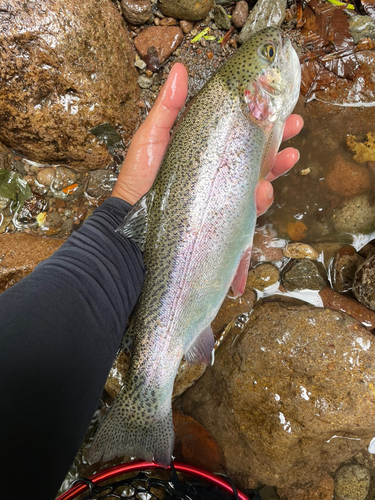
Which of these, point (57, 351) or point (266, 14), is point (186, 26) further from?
point (57, 351)

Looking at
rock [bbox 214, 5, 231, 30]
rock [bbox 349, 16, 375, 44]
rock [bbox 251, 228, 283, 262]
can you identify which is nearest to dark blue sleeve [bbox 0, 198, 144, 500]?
rock [bbox 251, 228, 283, 262]

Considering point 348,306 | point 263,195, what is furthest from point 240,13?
point 348,306

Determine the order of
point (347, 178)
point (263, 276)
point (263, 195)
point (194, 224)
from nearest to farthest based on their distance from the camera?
point (194, 224) < point (263, 195) < point (347, 178) < point (263, 276)

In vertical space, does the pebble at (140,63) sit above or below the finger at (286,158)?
above

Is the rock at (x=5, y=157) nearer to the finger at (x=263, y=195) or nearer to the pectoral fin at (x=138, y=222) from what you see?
the pectoral fin at (x=138, y=222)

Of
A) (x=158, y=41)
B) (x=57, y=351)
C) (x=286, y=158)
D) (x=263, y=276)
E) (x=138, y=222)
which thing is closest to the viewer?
(x=57, y=351)

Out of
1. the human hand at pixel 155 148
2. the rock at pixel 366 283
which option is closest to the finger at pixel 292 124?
the human hand at pixel 155 148

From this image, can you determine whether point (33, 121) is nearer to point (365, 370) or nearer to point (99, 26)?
point (99, 26)
